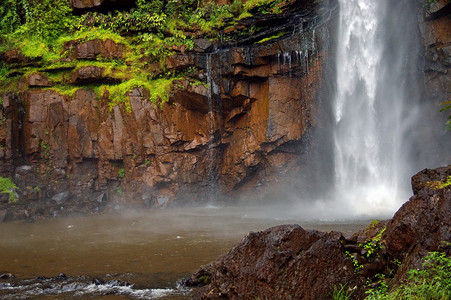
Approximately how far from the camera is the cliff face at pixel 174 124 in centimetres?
2122

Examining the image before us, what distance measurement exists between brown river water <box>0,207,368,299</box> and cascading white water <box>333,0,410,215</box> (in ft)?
23.3

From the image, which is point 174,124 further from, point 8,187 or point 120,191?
point 8,187

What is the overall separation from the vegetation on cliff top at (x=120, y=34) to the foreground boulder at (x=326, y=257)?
1685cm

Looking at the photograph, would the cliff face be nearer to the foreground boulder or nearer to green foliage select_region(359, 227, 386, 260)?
the foreground boulder

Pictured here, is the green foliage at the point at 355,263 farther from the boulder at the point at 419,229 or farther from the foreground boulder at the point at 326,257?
the boulder at the point at 419,229

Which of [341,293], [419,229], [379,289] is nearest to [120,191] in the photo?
[341,293]

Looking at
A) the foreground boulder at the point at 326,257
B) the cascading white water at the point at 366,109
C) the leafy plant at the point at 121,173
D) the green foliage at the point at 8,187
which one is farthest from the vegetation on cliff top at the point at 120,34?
the foreground boulder at the point at 326,257

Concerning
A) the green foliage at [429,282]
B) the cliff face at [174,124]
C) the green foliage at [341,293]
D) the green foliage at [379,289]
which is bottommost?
the green foliage at [341,293]

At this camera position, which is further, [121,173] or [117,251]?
[121,173]

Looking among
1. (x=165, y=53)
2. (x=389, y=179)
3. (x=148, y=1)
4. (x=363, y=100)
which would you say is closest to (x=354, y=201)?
(x=389, y=179)

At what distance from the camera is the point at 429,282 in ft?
14.2

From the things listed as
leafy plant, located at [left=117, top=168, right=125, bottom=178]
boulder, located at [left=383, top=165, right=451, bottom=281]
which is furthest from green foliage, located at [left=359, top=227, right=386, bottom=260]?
leafy plant, located at [left=117, top=168, right=125, bottom=178]

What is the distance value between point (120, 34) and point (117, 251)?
16.3 meters

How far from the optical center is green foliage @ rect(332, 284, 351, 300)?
17.3 ft
